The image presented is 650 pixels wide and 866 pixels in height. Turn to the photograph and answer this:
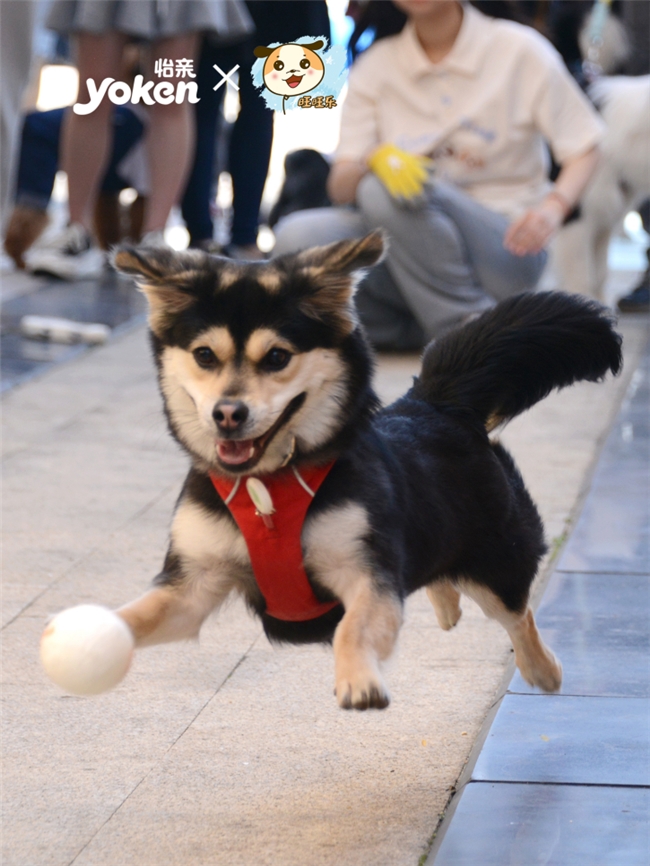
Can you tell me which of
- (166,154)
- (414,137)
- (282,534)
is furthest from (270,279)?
(166,154)

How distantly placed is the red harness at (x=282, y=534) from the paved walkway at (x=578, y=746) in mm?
497

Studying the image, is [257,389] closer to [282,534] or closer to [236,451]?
[236,451]

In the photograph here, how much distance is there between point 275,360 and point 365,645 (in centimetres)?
55

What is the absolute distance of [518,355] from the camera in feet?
8.93

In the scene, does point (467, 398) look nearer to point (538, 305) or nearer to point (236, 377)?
point (538, 305)

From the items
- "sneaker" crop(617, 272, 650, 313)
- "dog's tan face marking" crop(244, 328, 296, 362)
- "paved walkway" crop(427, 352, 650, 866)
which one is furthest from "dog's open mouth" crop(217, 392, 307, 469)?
"sneaker" crop(617, 272, 650, 313)

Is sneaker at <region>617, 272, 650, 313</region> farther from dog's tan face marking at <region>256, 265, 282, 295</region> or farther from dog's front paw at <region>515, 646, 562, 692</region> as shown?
dog's tan face marking at <region>256, 265, 282, 295</region>

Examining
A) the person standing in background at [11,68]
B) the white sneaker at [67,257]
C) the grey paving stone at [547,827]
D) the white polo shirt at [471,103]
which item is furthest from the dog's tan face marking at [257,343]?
the white sneaker at [67,257]

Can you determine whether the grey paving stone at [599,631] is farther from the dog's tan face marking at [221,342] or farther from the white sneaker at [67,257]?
the white sneaker at [67,257]

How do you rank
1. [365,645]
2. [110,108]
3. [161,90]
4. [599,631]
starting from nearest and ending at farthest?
[365,645]
[161,90]
[599,631]
[110,108]

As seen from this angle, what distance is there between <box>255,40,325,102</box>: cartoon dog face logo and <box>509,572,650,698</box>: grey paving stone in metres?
1.46

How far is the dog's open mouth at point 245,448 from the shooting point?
88.7 inches

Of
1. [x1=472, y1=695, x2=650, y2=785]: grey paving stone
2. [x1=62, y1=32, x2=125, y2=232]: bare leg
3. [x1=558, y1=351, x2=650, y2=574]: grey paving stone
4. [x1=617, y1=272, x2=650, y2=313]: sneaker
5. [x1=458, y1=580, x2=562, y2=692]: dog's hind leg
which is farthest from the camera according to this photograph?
[x1=617, y1=272, x2=650, y2=313]: sneaker

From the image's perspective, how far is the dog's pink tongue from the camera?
2254 mm
